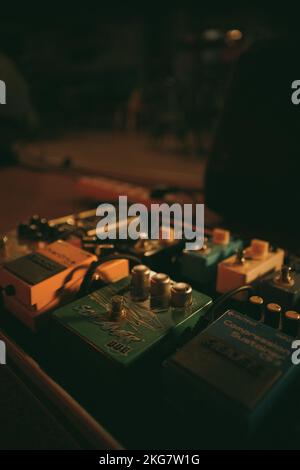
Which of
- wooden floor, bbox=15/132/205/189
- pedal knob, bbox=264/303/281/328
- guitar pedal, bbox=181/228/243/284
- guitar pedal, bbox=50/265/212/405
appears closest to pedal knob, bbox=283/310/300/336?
pedal knob, bbox=264/303/281/328

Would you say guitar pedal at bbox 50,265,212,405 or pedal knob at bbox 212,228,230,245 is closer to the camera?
guitar pedal at bbox 50,265,212,405

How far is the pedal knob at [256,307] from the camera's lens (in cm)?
63

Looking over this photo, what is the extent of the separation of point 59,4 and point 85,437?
7.73 metres

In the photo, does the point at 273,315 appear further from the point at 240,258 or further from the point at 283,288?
the point at 240,258

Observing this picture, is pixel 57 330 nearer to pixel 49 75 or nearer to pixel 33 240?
pixel 33 240

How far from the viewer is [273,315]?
0.60 metres

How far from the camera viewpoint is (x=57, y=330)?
580mm

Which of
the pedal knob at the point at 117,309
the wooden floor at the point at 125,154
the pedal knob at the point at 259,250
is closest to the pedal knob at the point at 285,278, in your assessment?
the pedal knob at the point at 259,250

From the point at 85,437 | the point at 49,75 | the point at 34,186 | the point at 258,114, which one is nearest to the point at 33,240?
the point at 85,437

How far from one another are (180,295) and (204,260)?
8.4 inches

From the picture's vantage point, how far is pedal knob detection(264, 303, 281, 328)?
0.60 metres

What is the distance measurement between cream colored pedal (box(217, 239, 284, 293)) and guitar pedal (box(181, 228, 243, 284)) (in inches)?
1.4

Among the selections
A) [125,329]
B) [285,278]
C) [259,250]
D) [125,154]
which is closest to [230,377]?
[125,329]

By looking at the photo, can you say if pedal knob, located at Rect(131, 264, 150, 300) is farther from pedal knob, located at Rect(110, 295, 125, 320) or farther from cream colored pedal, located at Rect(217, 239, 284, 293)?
cream colored pedal, located at Rect(217, 239, 284, 293)
